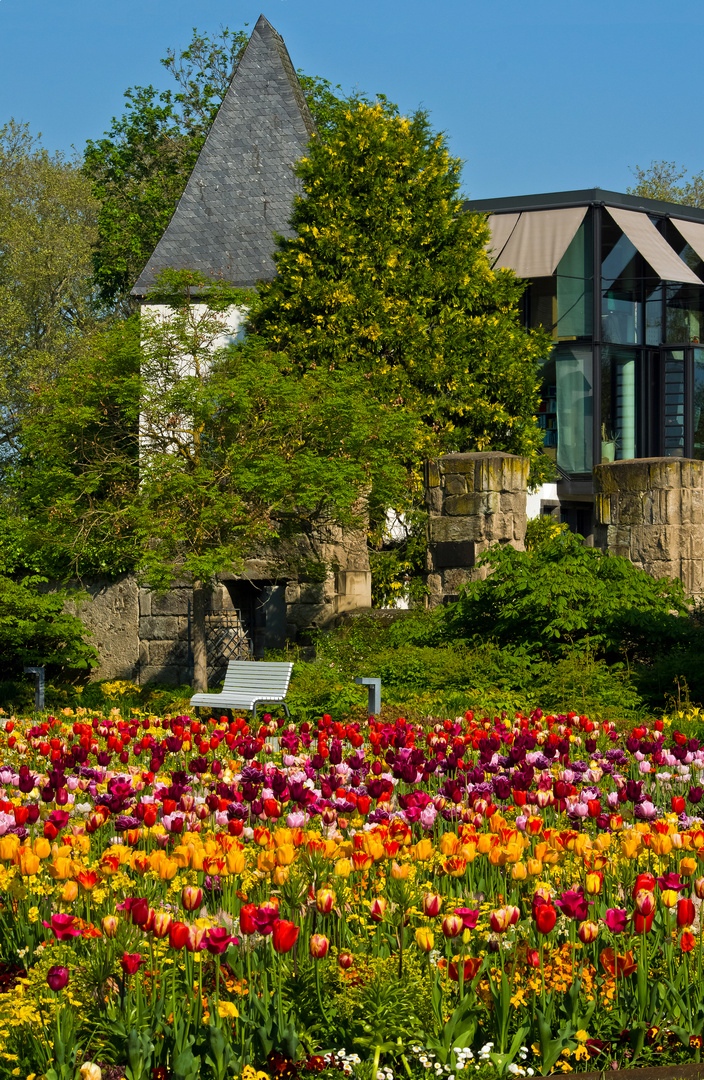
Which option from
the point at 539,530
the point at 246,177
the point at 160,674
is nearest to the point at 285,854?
the point at 160,674

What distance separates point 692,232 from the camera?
29922mm

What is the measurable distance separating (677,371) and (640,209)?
3.99m

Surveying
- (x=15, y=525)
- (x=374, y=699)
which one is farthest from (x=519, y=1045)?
(x=15, y=525)

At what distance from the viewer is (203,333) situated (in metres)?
15.9

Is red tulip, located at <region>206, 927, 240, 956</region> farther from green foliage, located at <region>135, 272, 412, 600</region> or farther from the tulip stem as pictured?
green foliage, located at <region>135, 272, 412, 600</region>

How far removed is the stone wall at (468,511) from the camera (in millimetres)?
14742

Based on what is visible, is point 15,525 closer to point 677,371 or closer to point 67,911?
point 67,911

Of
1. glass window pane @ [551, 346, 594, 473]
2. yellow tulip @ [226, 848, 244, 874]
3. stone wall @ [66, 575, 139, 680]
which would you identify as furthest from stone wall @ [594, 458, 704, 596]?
glass window pane @ [551, 346, 594, 473]

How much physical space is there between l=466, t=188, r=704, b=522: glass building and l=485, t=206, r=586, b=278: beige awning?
3 cm

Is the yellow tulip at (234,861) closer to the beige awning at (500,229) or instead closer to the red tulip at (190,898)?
the red tulip at (190,898)

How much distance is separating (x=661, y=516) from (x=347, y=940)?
11.1 meters

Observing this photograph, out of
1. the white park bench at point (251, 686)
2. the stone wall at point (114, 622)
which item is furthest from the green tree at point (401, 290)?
the white park bench at point (251, 686)

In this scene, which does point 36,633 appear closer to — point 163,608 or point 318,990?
point 163,608

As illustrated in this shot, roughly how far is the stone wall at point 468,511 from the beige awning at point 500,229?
14865 mm
